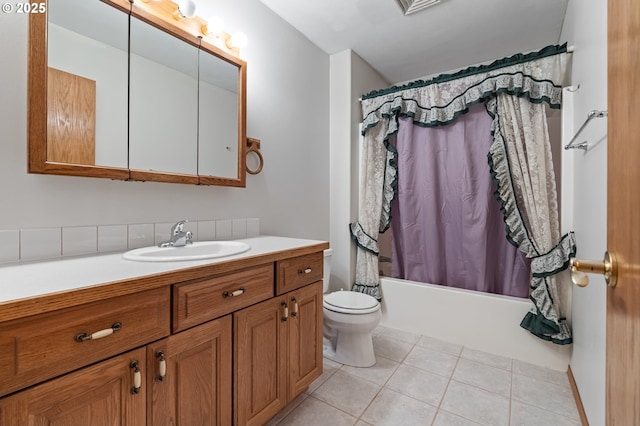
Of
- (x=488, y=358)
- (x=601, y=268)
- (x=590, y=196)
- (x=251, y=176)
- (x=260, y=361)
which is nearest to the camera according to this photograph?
(x=601, y=268)

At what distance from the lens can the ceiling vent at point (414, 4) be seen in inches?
76.3

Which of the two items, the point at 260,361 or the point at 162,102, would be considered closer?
the point at 260,361

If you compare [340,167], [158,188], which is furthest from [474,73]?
[158,188]

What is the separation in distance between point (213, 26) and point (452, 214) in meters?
2.04

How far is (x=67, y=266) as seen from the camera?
3.19ft

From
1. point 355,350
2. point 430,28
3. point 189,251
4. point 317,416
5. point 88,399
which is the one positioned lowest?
point 317,416

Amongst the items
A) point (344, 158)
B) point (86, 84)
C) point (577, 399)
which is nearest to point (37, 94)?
point (86, 84)

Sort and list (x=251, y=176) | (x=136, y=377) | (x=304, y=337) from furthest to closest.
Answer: (x=251, y=176) → (x=304, y=337) → (x=136, y=377)

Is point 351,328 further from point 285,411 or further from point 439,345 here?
point 439,345

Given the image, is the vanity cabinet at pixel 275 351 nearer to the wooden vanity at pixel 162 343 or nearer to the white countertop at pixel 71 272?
the wooden vanity at pixel 162 343

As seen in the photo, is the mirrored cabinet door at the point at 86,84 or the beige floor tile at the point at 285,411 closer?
the mirrored cabinet door at the point at 86,84

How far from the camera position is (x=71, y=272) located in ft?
2.89

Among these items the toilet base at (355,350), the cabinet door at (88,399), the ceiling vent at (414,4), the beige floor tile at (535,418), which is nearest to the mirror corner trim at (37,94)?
the cabinet door at (88,399)

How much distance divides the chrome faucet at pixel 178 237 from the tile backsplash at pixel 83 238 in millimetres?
60
